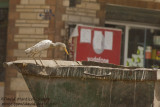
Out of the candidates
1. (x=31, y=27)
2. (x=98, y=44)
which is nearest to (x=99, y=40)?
(x=98, y=44)

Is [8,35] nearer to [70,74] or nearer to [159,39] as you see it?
[159,39]

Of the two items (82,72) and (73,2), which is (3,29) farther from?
(82,72)

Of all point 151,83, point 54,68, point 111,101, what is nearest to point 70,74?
point 54,68

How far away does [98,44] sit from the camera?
333 inches

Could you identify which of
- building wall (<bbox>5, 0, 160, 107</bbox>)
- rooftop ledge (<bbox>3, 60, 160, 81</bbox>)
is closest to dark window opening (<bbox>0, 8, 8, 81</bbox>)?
building wall (<bbox>5, 0, 160, 107</bbox>)

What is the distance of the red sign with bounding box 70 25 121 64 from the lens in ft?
27.0

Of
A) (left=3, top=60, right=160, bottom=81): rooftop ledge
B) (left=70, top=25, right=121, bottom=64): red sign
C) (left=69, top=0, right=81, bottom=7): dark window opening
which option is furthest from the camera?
(left=69, top=0, right=81, bottom=7): dark window opening

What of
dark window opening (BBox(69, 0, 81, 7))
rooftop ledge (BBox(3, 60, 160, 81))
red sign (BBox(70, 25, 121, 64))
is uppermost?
dark window opening (BBox(69, 0, 81, 7))

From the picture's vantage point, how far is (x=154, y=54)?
31.7ft

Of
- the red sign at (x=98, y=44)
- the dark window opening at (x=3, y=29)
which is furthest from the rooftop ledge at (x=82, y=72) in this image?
the dark window opening at (x=3, y=29)

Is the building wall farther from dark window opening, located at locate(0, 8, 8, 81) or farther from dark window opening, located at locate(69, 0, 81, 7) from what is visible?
dark window opening, located at locate(0, 8, 8, 81)

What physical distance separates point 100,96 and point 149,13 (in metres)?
5.98

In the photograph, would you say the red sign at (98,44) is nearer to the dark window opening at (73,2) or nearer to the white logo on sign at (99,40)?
the white logo on sign at (99,40)

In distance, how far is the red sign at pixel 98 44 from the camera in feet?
27.0
